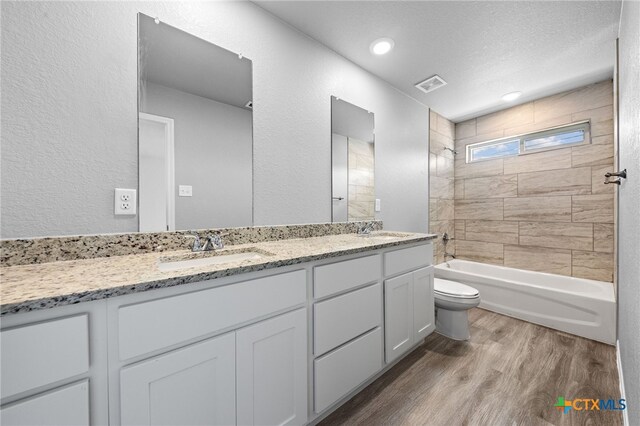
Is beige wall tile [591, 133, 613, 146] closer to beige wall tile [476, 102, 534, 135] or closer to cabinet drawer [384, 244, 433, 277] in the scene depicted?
beige wall tile [476, 102, 534, 135]

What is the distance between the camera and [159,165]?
1.26 m

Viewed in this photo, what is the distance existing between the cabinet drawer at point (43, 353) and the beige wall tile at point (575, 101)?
13.7 ft

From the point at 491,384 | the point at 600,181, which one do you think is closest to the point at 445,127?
the point at 600,181

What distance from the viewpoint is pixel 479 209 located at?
133 inches

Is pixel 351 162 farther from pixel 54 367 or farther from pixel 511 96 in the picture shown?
pixel 511 96

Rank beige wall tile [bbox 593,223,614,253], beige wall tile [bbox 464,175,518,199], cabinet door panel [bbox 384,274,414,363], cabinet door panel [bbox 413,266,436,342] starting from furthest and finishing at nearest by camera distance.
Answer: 1. beige wall tile [bbox 464,175,518,199]
2. beige wall tile [bbox 593,223,614,253]
3. cabinet door panel [bbox 413,266,436,342]
4. cabinet door panel [bbox 384,274,414,363]

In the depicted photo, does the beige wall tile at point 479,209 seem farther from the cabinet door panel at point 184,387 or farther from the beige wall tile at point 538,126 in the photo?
the cabinet door panel at point 184,387

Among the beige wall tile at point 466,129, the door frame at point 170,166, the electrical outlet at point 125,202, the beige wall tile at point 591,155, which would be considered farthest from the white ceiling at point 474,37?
the electrical outlet at point 125,202

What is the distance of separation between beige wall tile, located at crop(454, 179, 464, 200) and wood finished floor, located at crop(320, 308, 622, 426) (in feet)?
6.37

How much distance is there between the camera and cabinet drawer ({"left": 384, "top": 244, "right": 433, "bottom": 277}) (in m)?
1.63

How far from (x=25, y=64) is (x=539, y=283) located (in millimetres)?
4354

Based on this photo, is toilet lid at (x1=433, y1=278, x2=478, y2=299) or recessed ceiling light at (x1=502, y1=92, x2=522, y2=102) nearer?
toilet lid at (x1=433, y1=278, x2=478, y2=299)

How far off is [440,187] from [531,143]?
43.6 inches

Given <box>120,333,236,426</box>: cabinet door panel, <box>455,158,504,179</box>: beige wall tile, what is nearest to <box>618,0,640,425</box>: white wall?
<box>120,333,236,426</box>: cabinet door panel
